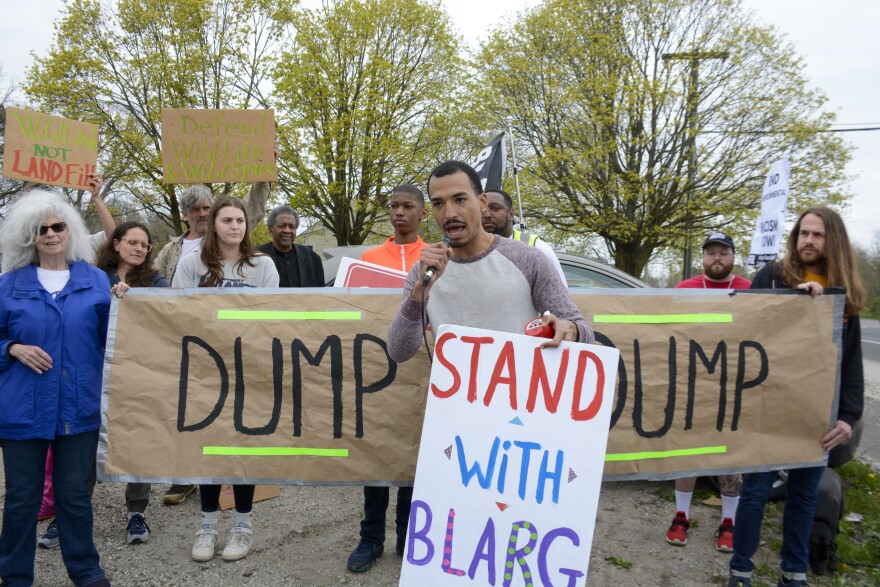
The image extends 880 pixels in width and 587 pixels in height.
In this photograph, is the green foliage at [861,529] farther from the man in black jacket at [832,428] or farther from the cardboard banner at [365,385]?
the cardboard banner at [365,385]

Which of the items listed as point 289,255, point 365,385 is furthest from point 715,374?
point 289,255

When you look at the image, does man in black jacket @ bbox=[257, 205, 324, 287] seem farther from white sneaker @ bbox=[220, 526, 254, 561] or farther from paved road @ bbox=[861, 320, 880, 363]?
paved road @ bbox=[861, 320, 880, 363]

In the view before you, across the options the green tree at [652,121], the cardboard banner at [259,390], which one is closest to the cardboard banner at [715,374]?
the cardboard banner at [259,390]

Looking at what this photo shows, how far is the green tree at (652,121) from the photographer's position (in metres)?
16.1

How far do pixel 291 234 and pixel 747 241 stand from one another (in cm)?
1598

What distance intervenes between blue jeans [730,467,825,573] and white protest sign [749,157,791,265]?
13.6 ft

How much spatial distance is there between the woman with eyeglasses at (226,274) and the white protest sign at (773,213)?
536 cm

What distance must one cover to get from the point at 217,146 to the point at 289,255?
36.1 inches

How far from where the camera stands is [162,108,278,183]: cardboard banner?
392 centimetres

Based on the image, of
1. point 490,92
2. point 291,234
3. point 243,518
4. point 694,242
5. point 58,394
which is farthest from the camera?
point 490,92

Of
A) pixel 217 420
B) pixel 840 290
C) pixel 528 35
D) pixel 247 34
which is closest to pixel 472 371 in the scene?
pixel 217 420

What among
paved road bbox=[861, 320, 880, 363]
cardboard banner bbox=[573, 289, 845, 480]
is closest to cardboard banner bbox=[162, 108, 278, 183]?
cardboard banner bbox=[573, 289, 845, 480]

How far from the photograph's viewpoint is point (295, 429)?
2.87m

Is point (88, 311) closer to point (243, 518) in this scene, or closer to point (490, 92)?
point (243, 518)
